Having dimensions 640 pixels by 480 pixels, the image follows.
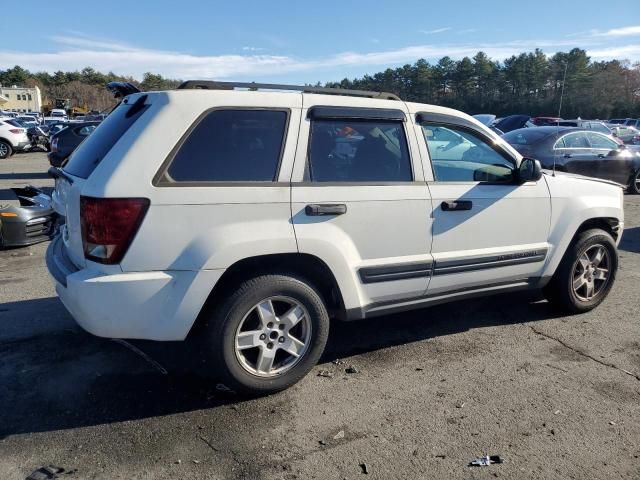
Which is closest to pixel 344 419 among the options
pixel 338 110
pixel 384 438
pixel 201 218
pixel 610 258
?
pixel 384 438

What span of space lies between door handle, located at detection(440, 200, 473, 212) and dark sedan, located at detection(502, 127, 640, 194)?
7179mm

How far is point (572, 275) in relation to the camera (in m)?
4.66

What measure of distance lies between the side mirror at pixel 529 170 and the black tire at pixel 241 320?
195 cm

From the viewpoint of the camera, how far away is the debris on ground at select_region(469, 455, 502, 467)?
2.72 metres

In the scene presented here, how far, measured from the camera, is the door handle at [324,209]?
10.8 ft

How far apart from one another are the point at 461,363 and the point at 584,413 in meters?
0.89

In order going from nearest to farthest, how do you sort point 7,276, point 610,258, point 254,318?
point 254,318 → point 610,258 → point 7,276

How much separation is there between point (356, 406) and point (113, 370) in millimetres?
1723

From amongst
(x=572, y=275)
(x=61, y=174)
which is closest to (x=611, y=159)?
Result: (x=572, y=275)

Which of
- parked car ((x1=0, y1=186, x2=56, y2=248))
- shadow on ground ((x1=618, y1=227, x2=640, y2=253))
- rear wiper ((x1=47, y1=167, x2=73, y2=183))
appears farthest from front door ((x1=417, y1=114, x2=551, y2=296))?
parked car ((x1=0, y1=186, x2=56, y2=248))

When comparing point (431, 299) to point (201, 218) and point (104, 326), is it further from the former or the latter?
point (104, 326)

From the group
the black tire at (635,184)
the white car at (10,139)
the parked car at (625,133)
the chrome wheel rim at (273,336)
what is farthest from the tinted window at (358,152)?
the parked car at (625,133)

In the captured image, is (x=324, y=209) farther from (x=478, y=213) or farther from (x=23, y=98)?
(x=23, y=98)

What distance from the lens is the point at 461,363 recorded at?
3.87 m
